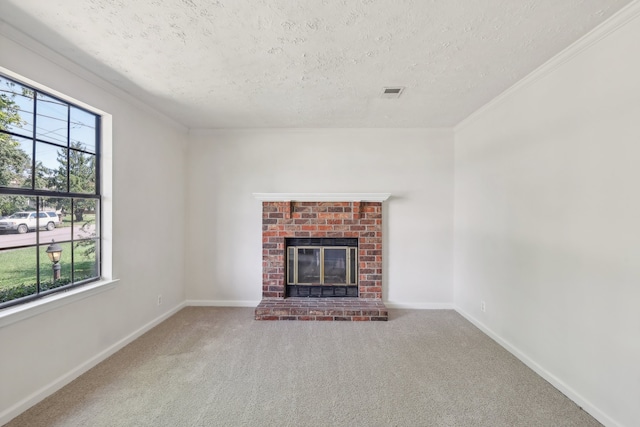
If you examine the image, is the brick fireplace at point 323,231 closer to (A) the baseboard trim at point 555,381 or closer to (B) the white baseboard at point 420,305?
(B) the white baseboard at point 420,305

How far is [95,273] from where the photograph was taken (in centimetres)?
239

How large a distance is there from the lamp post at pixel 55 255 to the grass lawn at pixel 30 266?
2cm

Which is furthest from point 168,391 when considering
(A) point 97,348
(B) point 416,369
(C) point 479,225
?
(C) point 479,225

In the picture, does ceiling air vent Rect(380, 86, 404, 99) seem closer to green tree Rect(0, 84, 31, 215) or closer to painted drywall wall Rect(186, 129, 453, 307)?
painted drywall wall Rect(186, 129, 453, 307)

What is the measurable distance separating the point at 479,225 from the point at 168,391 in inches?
133

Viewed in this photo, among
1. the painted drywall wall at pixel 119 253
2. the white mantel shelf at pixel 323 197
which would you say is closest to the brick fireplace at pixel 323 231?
the white mantel shelf at pixel 323 197

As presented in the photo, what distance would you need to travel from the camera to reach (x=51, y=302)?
1.87m

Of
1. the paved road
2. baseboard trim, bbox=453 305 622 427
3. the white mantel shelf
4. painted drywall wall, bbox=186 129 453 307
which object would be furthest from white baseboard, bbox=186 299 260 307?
baseboard trim, bbox=453 305 622 427

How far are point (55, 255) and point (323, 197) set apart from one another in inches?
103

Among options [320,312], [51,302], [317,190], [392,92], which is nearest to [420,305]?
[320,312]

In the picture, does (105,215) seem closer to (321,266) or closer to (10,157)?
(10,157)

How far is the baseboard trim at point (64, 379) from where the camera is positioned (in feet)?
5.45

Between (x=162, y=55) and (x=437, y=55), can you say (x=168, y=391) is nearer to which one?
(x=162, y=55)

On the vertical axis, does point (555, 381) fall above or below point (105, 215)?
below
